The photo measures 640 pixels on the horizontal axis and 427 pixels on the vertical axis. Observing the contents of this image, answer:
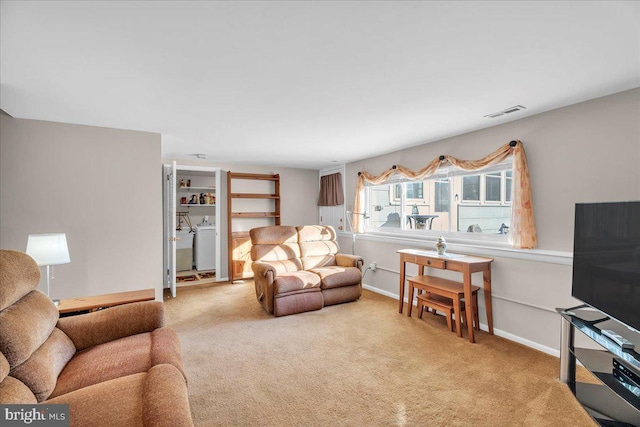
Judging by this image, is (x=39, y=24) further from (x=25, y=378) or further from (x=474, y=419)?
(x=474, y=419)

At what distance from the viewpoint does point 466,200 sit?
3770 mm

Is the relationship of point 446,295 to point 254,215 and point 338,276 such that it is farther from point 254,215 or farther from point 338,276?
point 254,215

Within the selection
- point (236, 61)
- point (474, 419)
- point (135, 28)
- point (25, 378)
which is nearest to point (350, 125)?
point (236, 61)

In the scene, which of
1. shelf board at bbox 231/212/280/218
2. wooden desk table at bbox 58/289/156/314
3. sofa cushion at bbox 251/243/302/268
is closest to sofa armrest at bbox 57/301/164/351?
wooden desk table at bbox 58/289/156/314

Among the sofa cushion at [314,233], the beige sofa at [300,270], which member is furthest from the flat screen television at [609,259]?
the sofa cushion at [314,233]

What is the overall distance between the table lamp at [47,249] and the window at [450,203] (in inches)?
161

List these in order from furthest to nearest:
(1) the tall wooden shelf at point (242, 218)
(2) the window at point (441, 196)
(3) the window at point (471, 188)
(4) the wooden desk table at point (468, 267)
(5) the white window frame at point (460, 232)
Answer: (1) the tall wooden shelf at point (242, 218)
(2) the window at point (441, 196)
(3) the window at point (471, 188)
(5) the white window frame at point (460, 232)
(4) the wooden desk table at point (468, 267)

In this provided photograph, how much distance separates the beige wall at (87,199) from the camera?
3.04 m

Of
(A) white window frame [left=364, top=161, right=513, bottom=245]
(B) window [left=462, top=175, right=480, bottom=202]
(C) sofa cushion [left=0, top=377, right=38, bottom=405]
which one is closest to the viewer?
(C) sofa cushion [left=0, top=377, right=38, bottom=405]

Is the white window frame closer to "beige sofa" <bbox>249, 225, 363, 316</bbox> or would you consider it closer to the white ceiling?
the white ceiling

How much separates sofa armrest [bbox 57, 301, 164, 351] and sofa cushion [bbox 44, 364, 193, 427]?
68cm

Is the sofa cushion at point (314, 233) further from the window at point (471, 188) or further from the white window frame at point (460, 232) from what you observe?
the window at point (471, 188)

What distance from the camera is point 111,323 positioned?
208 cm

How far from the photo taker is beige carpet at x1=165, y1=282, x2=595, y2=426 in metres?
1.96
